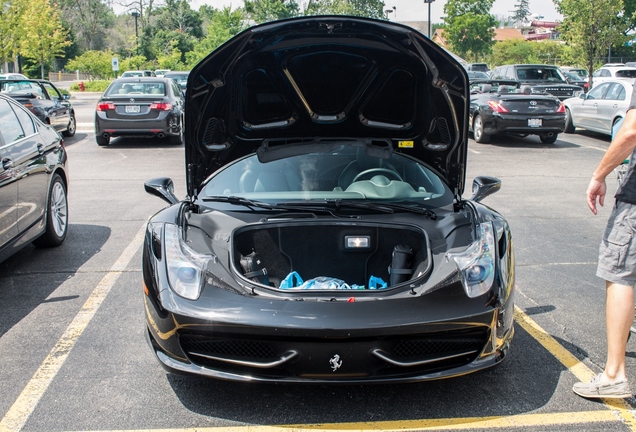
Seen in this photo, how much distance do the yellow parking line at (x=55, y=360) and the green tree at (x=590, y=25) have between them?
85.0 feet

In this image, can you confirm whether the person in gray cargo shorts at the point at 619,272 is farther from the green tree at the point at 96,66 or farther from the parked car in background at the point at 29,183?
the green tree at the point at 96,66

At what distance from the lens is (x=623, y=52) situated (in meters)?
52.5

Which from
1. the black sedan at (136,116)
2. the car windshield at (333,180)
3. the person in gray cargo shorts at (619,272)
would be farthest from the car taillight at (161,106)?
the person in gray cargo shorts at (619,272)

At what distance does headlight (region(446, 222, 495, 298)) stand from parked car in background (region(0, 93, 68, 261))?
11.2 ft

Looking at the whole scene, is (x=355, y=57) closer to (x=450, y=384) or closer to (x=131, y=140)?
(x=450, y=384)

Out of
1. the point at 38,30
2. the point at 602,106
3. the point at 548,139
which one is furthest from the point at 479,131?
the point at 38,30

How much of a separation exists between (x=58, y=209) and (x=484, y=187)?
4.01 meters

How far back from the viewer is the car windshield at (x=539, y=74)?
70.9 ft

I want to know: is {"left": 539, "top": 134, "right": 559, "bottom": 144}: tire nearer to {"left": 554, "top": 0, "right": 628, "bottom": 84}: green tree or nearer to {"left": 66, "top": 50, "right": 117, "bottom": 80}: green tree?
{"left": 554, "top": 0, "right": 628, "bottom": 84}: green tree

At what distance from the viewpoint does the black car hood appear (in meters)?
3.82

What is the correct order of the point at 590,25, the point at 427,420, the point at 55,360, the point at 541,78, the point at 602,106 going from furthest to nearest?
the point at 590,25, the point at 541,78, the point at 602,106, the point at 55,360, the point at 427,420

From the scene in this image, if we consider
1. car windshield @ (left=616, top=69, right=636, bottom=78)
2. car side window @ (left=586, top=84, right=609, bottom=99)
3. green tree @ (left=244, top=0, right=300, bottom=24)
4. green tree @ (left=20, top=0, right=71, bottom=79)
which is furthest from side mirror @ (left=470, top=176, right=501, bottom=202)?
green tree @ (left=244, top=0, right=300, bottom=24)

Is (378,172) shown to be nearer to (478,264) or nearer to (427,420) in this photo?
(478,264)

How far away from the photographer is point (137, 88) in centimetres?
1453
